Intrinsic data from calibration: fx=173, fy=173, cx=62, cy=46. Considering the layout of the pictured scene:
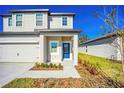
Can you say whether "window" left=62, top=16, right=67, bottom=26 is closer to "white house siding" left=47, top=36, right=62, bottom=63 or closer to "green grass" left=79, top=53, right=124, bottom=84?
"white house siding" left=47, top=36, right=62, bottom=63

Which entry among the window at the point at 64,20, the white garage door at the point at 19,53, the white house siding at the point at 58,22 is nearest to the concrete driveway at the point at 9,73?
the white garage door at the point at 19,53

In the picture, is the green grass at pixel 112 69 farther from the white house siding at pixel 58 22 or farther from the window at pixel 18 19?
the window at pixel 18 19

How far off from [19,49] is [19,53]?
1.35 ft

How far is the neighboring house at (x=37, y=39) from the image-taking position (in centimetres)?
1667

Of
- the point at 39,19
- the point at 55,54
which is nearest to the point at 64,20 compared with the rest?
the point at 39,19

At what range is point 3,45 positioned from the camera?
59.2ft

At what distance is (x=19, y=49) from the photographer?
1789cm

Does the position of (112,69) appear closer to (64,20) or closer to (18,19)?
(64,20)

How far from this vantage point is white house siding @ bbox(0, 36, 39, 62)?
17.7 metres

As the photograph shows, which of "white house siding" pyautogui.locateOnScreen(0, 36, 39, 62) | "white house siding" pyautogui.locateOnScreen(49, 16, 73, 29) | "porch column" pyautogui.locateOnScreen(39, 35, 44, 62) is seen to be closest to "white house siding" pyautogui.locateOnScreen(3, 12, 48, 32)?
"white house siding" pyautogui.locateOnScreen(49, 16, 73, 29)
